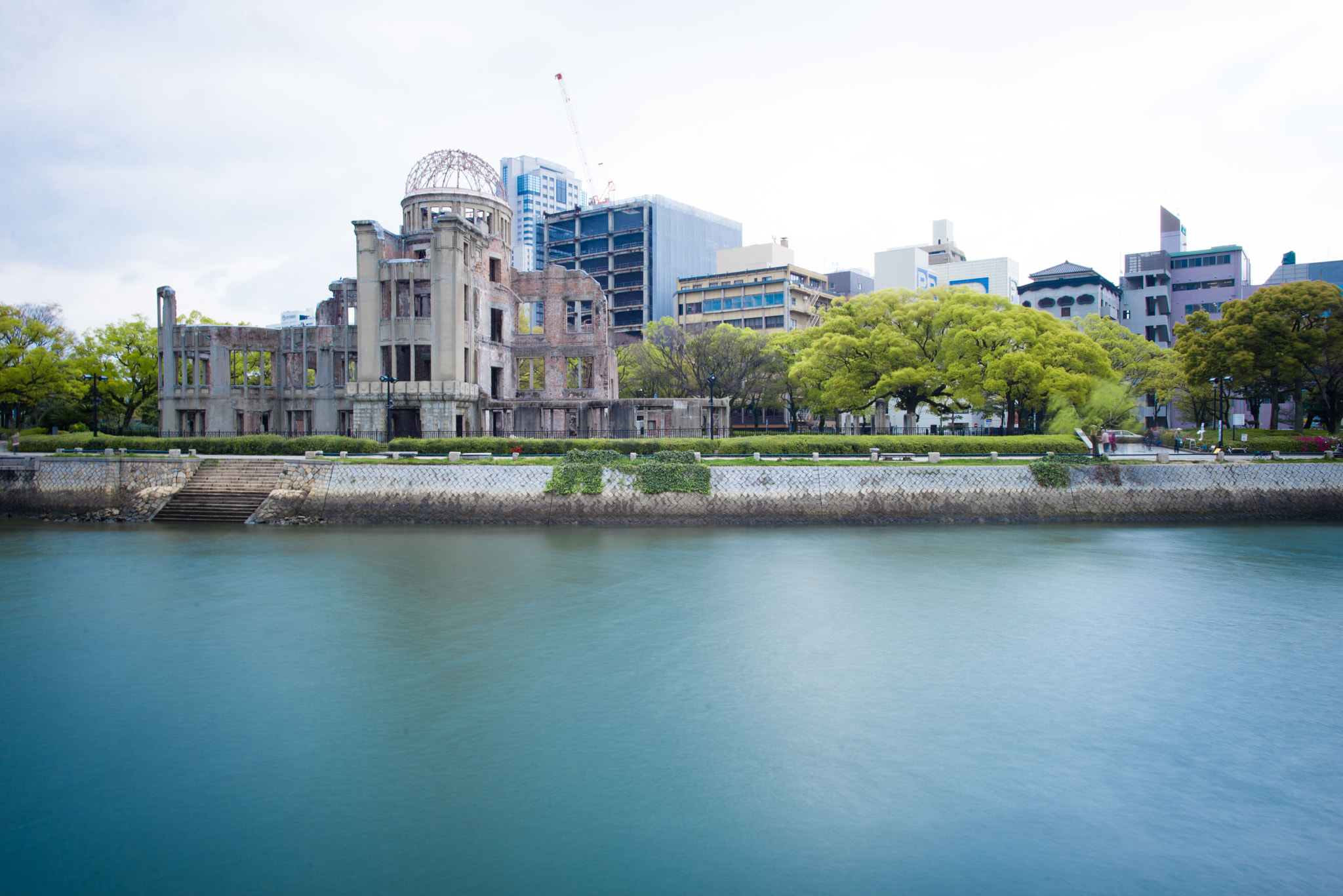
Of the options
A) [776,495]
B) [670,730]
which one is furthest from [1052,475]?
[670,730]

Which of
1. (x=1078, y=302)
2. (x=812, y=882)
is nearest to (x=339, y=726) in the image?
(x=812, y=882)

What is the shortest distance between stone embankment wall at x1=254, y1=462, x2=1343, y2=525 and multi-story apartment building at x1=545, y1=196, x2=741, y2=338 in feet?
→ 206

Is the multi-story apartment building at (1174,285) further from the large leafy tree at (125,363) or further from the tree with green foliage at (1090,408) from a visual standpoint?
the large leafy tree at (125,363)

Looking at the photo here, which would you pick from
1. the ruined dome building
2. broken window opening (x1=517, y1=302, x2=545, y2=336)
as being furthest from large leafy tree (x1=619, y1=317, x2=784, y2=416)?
broken window opening (x1=517, y1=302, x2=545, y2=336)

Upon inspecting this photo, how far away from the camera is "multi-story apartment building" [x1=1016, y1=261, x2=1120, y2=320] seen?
78.7 meters

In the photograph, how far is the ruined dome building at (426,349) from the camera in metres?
42.1

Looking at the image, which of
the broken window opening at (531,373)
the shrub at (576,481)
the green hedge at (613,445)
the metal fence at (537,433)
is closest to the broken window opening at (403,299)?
the metal fence at (537,433)

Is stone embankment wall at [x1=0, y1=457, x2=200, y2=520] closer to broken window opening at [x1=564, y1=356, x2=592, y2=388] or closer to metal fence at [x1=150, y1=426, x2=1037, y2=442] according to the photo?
metal fence at [x1=150, y1=426, x2=1037, y2=442]

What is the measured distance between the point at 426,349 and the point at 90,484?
16970 millimetres

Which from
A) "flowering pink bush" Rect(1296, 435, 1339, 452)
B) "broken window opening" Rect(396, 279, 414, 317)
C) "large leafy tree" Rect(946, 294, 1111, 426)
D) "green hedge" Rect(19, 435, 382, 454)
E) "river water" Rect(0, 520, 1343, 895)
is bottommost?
"river water" Rect(0, 520, 1343, 895)

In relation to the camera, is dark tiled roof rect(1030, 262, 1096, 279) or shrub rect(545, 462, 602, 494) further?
dark tiled roof rect(1030, 262, 1096, 279)

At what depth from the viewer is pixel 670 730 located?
11578mm

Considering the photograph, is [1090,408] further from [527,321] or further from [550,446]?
[527,321]

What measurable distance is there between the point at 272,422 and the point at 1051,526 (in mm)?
45878
